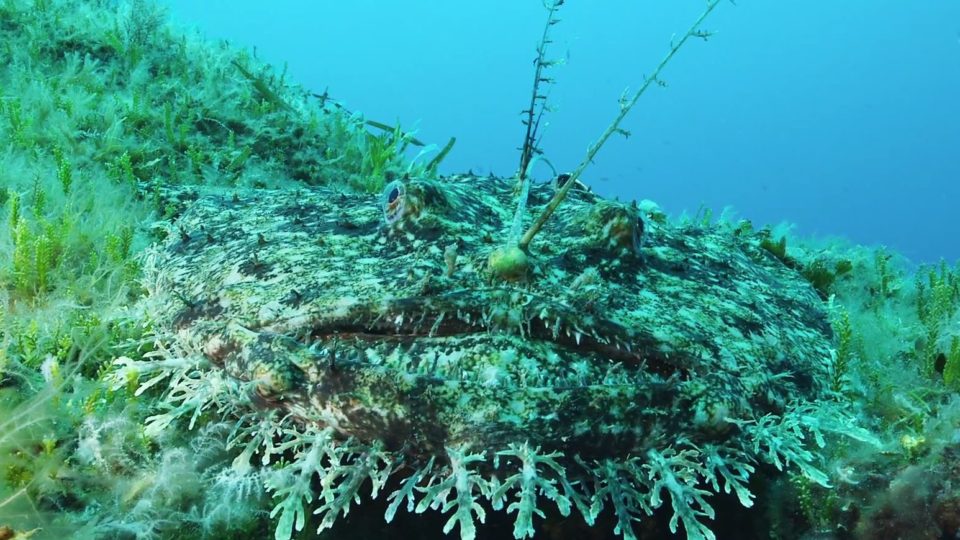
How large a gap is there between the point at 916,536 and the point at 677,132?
16193 centimetres

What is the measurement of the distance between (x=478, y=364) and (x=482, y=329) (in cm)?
21

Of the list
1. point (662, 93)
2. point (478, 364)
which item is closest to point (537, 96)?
point (478, 364)

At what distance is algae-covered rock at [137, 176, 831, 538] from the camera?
7.13 feet

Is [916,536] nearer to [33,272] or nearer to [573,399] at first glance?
[573,399]

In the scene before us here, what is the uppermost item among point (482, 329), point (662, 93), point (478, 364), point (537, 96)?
point (662, 93)

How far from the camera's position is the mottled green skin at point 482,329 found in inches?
87.2

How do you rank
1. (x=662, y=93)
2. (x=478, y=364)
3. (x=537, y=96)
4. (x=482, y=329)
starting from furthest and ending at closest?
(x=662, y=93) → (x=537, y=96) → (x=482, y=329) → (x=478, y=364)

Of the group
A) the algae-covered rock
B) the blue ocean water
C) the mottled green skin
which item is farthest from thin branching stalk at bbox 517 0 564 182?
the blue ocean water

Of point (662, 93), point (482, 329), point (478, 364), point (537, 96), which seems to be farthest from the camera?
point (662, 93)

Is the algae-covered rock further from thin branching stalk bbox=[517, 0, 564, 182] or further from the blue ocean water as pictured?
the blue ocean water

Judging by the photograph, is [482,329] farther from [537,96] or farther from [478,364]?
[537,96]

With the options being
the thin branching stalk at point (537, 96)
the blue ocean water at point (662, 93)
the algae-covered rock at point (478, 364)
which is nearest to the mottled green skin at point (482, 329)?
the algae-covered rock at point (478, 364)

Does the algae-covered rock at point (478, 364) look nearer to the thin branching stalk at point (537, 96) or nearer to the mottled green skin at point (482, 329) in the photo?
the mottled green skin at point (482, 329)

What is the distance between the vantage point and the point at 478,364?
2.35 meters
